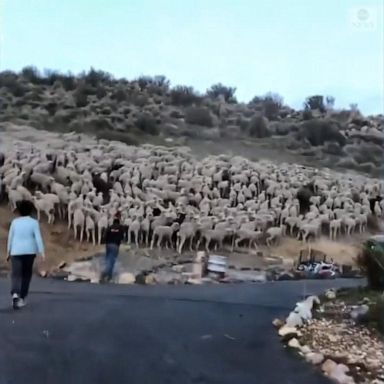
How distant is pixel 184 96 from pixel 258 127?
0.74ft

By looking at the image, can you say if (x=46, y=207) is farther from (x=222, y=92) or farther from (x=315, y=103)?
(x=315, y=103)

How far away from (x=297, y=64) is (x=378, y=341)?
777 mm

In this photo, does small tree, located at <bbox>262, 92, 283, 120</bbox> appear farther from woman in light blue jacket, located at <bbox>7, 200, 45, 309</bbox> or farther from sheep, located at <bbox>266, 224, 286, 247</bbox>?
woman in light blue jacket, located at <bbox>7, 200, 45, 309</bbox>

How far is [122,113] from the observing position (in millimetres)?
2430

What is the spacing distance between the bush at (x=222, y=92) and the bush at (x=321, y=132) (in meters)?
0.23

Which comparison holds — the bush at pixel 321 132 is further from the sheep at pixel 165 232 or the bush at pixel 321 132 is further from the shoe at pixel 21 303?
the shoe at pixel 21 303

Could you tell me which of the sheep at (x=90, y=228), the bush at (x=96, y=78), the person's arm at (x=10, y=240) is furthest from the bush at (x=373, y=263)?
the person's arm at (x=10, y=240)

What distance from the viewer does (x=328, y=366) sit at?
2275 mm

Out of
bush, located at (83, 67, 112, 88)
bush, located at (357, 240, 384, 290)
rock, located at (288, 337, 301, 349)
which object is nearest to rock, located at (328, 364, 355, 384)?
rock, located at (288, 337, 301, 349)

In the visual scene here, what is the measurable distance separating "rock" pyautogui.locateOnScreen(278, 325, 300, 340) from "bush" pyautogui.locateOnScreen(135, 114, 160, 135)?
0.64 m

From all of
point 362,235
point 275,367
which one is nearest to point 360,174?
point 362,235

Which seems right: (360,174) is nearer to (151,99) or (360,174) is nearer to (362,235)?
(362,235)

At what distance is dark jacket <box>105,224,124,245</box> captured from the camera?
93.0 inches

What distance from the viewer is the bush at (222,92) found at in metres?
2.37
